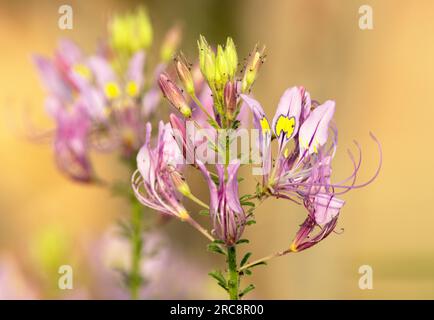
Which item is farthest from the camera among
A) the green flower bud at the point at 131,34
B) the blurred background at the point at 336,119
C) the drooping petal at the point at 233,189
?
the blurred background at the point at 336,119

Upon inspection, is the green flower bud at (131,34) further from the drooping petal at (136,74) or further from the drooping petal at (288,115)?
the drooping petal at (288,115)

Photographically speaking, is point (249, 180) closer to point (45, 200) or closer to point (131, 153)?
A: point (45, 200)

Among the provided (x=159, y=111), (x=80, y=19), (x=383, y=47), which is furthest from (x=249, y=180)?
(x=159, y=111)

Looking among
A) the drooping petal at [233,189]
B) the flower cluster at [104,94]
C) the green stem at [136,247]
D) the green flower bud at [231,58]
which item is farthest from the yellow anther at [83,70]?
the drooping petal at [233,189]

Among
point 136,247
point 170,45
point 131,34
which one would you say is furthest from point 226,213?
point 131,34

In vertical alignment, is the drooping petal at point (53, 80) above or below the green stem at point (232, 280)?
above
